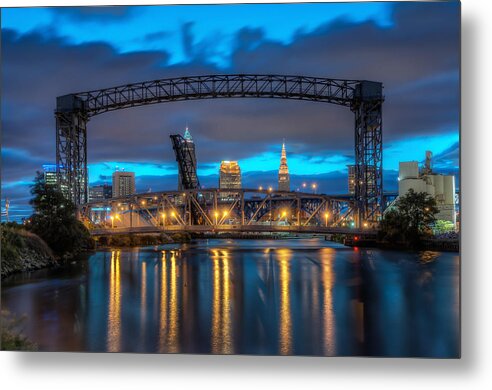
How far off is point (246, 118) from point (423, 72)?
2.86 m

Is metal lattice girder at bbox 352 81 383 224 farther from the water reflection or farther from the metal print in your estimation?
the water reflection

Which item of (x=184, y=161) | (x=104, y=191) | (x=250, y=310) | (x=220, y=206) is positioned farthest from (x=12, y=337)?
(x=220, y=206)

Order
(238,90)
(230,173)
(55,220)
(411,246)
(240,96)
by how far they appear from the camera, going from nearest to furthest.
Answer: (240,96)
(230,173)
(238,90)
(55,220)
(411,246)

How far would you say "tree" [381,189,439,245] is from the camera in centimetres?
971

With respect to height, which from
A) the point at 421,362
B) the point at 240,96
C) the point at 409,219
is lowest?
the point at 421,362

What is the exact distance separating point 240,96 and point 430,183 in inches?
143

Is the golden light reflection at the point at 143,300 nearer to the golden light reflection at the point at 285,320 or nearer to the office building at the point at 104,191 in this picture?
the golden light reflection at the point at 285,320

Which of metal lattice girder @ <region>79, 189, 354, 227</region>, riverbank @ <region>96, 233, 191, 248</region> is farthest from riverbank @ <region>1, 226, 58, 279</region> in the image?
riverbank @ <region>96, 233, 191, 248</region>

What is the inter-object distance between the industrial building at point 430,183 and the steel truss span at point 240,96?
55.6 inches

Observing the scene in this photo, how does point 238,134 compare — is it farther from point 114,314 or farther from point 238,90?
point 114,314

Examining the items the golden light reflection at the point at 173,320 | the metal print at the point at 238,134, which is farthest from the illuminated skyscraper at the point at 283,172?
the golden light reflection at the point at 173,320

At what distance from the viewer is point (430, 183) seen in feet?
24.4

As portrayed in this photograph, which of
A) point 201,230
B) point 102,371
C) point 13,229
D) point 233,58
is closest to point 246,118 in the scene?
point 233,58

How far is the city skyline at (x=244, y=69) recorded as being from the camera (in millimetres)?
5543
